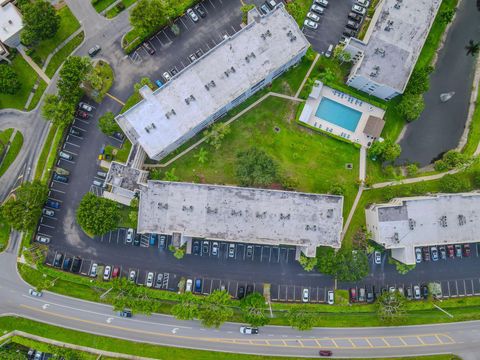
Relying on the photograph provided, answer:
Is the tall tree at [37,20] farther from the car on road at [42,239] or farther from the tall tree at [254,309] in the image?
the tall tree at [254,309]

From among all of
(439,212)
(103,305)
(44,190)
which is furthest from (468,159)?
(44,190)

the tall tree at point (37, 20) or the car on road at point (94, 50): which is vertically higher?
the tall tree at point (37, 20)

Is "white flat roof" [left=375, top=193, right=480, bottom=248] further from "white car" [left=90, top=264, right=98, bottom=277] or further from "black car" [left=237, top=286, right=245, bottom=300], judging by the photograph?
"white car" [left=90, top=264, right=98, bottom=277]

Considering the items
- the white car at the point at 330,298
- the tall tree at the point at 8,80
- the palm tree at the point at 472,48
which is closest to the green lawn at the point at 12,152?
the tall tree at the point at 8,80

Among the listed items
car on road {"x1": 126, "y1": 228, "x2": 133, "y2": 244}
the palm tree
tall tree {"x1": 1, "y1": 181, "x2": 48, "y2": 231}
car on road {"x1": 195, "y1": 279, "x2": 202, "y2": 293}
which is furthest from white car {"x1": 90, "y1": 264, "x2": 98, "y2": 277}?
the palm tree

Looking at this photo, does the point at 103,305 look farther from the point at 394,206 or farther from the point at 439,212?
the point at 439,212
